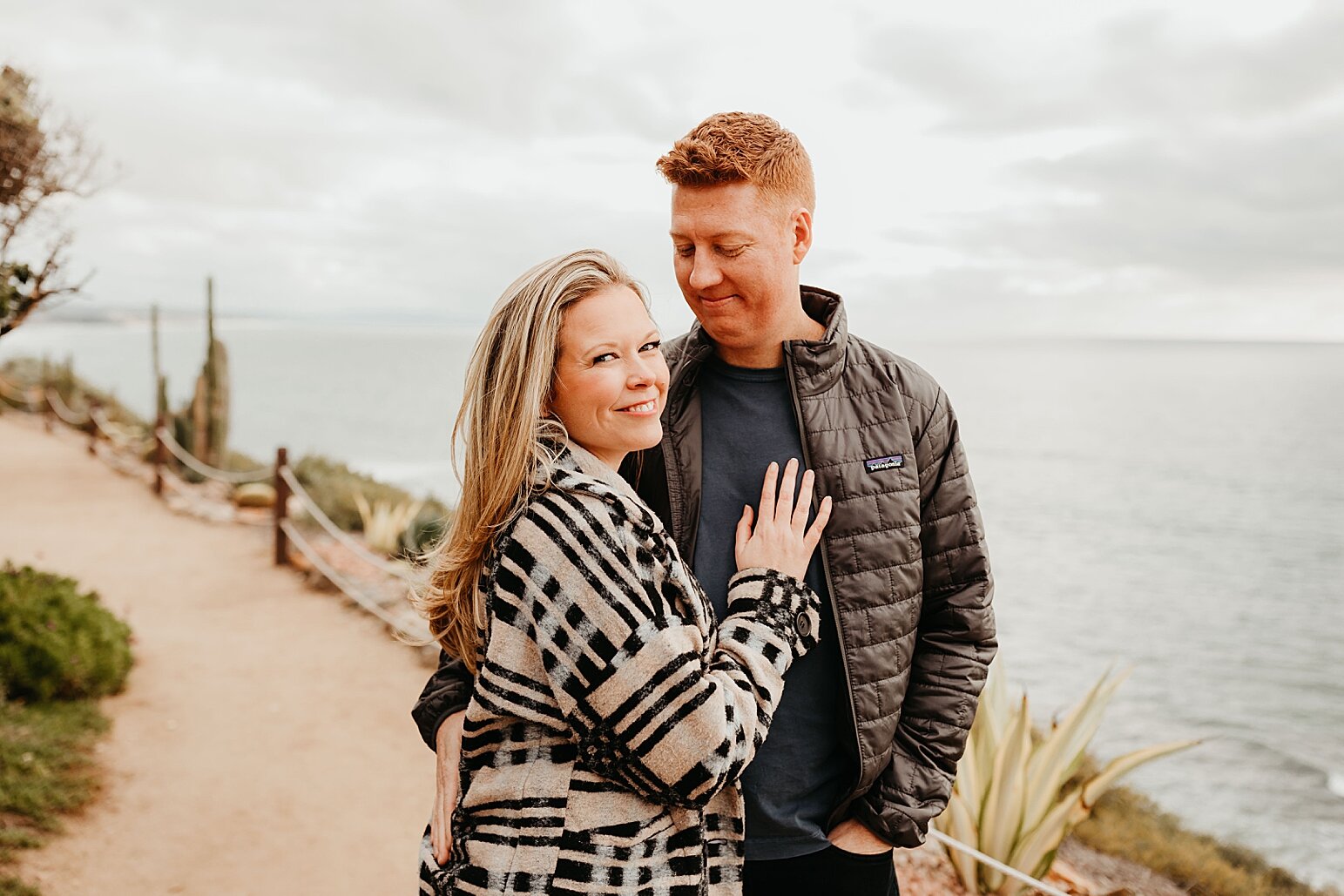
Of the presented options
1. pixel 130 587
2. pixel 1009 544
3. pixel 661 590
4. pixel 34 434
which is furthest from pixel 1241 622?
pixel 34 434

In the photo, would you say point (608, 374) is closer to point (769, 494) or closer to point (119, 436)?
point (769, 494)

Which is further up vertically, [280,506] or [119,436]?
[280,506]

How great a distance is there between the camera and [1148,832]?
6.66 meters

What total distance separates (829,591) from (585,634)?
2.16 ft

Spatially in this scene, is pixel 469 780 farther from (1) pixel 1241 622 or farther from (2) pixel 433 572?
(1) pixel 1241 622

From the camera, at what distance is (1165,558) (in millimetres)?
30094

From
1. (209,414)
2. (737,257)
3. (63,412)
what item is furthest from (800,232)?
(63,412)

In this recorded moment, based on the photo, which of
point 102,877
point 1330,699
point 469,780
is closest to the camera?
point 469,780

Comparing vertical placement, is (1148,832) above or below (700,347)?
below

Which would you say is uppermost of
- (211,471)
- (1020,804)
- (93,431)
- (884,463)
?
(884,463)

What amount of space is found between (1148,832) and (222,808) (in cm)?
627

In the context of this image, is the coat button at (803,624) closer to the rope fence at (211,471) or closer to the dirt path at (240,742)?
the dirt path at (240,742)

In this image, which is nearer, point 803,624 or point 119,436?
point 803,624

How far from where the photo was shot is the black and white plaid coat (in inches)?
49.5
